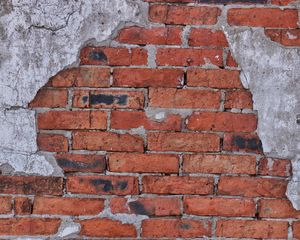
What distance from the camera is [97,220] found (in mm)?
2111

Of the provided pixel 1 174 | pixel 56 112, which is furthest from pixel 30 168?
pixel 56 112

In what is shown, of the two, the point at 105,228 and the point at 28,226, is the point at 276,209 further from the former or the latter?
the point at 28,226

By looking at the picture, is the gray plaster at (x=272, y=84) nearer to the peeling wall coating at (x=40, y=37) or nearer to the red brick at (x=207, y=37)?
the red brick at (x=207, y=37)

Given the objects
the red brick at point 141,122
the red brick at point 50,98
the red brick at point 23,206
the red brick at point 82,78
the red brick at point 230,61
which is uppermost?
the red brick at point 230,61

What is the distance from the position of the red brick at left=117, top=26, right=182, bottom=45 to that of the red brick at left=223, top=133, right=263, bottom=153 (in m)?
0.46

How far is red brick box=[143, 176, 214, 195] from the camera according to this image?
2105 millimetres

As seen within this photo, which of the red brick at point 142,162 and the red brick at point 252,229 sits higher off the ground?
the red brick at point 142,162

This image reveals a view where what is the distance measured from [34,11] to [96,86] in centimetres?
38

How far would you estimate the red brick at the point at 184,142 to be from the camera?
2094mm

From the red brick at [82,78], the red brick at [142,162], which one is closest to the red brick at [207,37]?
the red brick at [82,78]

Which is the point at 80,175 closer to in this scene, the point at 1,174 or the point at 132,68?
the point at 1,174

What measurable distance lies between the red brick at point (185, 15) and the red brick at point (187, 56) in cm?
11

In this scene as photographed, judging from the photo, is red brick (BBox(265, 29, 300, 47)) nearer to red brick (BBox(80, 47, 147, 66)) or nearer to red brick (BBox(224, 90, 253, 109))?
red brick (BBox(224, 90, 253, 109))

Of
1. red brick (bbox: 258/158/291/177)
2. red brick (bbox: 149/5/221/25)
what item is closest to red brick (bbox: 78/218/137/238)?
red brick (bbox: 258/158/291/177)
